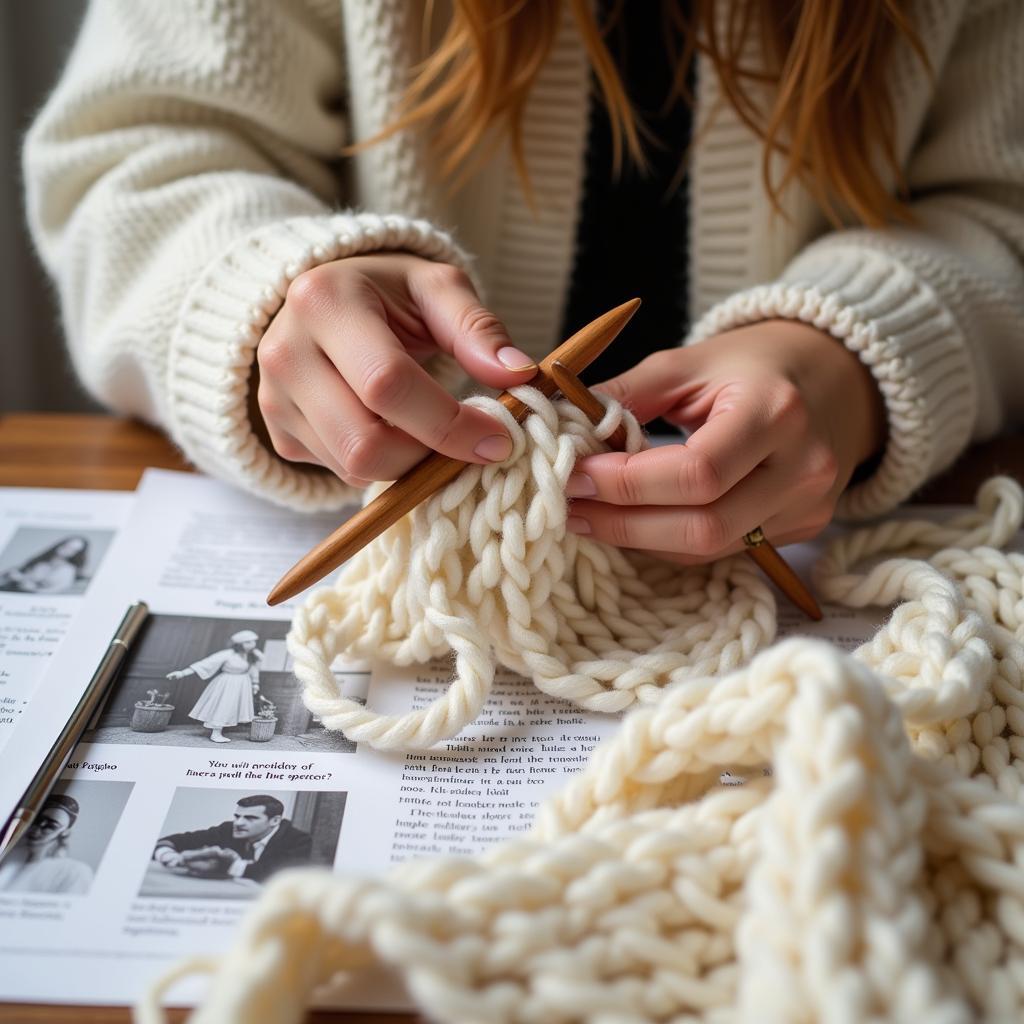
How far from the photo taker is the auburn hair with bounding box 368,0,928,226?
66 cm

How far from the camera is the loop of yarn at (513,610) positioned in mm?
479

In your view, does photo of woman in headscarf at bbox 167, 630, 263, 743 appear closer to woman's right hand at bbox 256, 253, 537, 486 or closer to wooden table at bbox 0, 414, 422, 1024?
woman's right hand at bbox 256, 253, 537, 486

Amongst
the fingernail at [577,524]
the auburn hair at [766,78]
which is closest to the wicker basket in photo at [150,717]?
the fingernail at [577,524]

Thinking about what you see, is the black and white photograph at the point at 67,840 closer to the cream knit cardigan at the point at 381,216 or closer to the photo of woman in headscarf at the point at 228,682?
the photo of woman in headscarf at the point at 228,682

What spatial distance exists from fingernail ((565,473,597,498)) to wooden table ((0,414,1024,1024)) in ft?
1.09

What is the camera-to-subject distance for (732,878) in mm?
364

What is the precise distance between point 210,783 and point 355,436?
0.18 m

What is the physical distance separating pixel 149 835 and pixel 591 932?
21cm

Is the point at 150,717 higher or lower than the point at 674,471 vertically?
lower

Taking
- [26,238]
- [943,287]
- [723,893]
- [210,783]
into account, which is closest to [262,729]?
[210,783]

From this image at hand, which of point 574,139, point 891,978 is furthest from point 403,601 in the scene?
point 574,139

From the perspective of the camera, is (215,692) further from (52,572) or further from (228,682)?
(52,572)

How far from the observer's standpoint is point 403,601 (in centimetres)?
51

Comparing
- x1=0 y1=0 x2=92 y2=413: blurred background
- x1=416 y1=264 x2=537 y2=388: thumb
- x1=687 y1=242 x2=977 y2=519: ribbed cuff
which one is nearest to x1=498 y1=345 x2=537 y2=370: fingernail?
x1=416 y1=264 x2=537 y2=388: thumb
